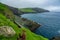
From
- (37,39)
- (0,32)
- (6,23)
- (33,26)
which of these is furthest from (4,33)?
(33,26)

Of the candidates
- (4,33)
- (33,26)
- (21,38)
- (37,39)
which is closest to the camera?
(21,38)

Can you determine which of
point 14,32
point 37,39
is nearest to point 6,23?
point 14,32

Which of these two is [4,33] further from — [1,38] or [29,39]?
[29,39]

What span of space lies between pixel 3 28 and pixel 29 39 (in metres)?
7.32

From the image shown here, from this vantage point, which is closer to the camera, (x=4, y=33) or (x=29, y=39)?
(x=4, y=33)

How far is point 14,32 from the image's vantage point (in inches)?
1510

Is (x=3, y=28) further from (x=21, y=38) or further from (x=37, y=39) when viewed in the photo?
(x=37, y=39)

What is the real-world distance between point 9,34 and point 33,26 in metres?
39.4

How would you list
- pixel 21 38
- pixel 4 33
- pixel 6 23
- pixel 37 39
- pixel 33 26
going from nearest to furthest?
pixel 21 38 < pixel 4 33 < pixel 6 23 < pixel 37 39 < pixel 33 26

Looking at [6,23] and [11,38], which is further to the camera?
[6,23]

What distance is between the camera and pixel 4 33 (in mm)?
36562

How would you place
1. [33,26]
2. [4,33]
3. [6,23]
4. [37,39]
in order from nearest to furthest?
1. [4,33]
2. [6,23]
3. [37,39]
4. [33,26]

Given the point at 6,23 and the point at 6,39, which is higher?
the point at 6,23

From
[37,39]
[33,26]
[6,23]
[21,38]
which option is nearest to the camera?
[21,38]
